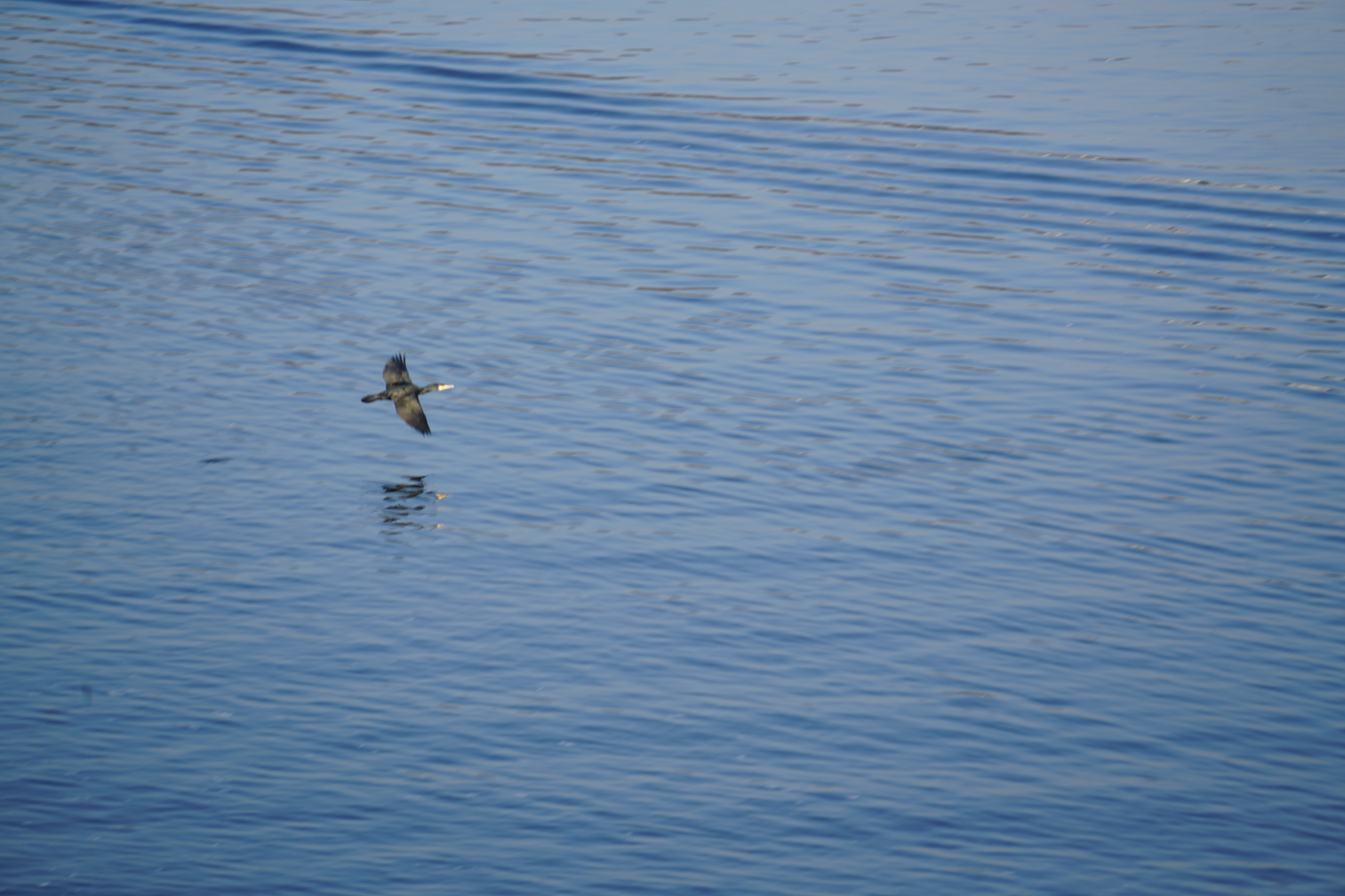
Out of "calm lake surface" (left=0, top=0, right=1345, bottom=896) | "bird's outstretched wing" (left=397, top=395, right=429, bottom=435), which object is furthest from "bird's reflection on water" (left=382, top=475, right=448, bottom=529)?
"bird's outstretched wing" (left=397, top=395, right=429, bottom=435)

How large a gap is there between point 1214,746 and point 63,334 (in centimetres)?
1960

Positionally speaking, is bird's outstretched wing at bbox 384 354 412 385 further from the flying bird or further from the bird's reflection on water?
the bird's reflection on water

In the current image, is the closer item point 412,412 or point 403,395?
point 403,395

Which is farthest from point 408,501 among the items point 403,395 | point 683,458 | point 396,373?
point 683,458

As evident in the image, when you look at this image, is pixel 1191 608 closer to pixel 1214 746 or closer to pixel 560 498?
pixel 1214 746

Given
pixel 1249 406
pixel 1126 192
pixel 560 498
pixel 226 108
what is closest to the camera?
pixel 560 498

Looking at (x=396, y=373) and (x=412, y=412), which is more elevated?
(x=396, y=373)

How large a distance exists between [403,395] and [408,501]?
156 cm

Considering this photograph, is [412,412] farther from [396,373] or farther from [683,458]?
[683,458]

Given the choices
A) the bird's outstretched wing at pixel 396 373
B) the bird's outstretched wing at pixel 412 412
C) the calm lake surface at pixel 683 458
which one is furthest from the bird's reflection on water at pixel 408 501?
→ the bird's outstretched wing at pixel 396 373

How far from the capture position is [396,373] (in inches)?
843

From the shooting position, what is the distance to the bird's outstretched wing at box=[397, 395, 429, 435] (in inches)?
835

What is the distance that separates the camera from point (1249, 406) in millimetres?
24281

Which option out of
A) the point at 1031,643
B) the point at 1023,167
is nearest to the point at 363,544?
the point at 1031,643
